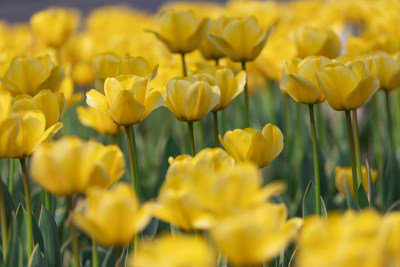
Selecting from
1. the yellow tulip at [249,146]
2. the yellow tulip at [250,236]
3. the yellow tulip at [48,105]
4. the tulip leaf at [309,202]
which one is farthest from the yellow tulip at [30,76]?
the yellow tulip at [250,236]

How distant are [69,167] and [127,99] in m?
0.30

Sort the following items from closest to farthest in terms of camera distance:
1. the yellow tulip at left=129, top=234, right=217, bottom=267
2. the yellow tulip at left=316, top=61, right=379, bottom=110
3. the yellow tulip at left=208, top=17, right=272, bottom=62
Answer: the yellow tulip at left=129, top=234, right=217, bottom=267 → the yellow tulip at left=316, top=61, right=379, bottom=110 → the yellow tulip at left=208, top=17, right=272, bottom=62

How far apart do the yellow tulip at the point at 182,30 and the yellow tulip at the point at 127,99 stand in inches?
16.5

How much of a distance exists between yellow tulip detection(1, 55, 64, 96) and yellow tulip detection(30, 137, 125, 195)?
61 centimetres

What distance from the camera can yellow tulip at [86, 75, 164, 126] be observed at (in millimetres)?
1032

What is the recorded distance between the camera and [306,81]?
1100mm

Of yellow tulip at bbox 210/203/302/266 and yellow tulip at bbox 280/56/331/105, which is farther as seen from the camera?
yellow tulip at bbox 280/56/331/105

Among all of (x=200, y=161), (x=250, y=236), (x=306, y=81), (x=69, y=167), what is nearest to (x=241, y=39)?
(x=306, y=81)

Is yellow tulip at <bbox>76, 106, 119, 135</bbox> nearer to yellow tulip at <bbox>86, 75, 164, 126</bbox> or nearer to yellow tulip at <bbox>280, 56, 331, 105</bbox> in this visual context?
yellow tulip at <bbox>86, 75, 164, 126</bbox>

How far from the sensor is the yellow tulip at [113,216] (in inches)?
26.5

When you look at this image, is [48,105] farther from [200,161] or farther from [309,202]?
[309,202]

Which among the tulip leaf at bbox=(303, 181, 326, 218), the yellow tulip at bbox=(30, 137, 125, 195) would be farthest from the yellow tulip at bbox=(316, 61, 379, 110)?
the yellow tulip at bbox=(30, 137, 125, 195)

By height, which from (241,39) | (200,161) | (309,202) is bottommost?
(309,202)

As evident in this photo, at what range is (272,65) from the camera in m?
1.78
